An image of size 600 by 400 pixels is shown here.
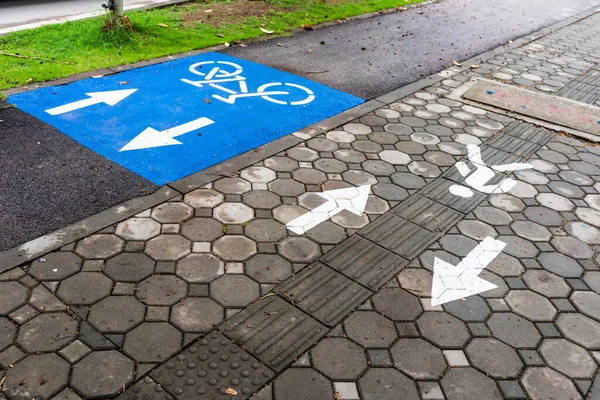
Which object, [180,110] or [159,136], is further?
[180,110]

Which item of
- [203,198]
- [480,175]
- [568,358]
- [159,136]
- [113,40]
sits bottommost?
[568,358]

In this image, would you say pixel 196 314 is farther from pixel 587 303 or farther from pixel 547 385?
pixel 587 303

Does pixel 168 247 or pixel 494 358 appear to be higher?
pixel 168 247

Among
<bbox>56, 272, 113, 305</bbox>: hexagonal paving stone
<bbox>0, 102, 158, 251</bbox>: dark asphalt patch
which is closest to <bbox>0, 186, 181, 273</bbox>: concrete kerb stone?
<bbox>0, 102, 158, 251</bbox>: dark asphalt patch

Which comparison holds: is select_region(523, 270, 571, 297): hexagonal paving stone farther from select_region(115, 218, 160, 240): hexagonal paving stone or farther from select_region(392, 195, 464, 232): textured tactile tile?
select_region(115, 218, 160, 240): hexagonal paving stone

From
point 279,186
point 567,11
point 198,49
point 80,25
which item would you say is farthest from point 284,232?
point 567,11

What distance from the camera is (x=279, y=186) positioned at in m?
5.35

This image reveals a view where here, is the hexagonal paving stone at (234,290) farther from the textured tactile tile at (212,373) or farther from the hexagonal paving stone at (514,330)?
the hexagonal paving stone at (514,330)

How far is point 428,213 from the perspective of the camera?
5168 millimetres

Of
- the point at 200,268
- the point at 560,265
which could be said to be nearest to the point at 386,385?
the point at 200,268

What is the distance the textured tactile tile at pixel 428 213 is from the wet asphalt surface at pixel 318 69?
8.17 ft

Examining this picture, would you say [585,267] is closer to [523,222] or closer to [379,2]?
[523,222]

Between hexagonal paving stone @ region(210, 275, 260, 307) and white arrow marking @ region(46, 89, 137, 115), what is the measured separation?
370 cm

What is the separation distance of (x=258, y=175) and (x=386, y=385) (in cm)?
278
